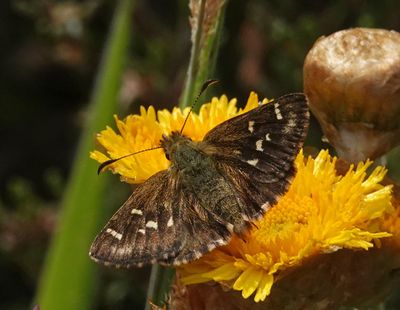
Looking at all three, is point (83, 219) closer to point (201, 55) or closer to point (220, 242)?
point (201, 55)

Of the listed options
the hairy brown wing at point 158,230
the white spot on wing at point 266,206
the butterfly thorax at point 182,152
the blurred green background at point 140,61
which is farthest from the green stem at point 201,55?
the blurred green background at point 140,61

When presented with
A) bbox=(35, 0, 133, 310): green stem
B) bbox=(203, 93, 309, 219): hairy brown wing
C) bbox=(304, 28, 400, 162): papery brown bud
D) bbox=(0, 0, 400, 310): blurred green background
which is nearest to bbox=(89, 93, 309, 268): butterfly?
bbox=(203, 93, 309, 219): hairy brown wing

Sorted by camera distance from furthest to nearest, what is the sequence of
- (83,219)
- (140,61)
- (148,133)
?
(140,61) < (83,219) < (148,133)

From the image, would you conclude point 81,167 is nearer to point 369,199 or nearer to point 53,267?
point 53,267

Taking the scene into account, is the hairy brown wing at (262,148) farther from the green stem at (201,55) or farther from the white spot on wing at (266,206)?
the green stem at (201,55)

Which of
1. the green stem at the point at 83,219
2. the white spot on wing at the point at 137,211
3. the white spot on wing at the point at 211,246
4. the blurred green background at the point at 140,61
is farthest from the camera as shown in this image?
the blurred green background at the point at 140,61

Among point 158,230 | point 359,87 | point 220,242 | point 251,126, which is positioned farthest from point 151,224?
point 359,87

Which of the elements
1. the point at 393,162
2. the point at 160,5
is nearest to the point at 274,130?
the point at 393,162
